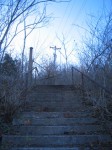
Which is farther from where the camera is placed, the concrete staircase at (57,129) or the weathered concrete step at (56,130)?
the weathered concrete step at (56,130)

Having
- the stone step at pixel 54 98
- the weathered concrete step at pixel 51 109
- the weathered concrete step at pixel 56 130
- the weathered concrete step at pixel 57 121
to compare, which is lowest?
the weathered concrete step at pixel 56 130

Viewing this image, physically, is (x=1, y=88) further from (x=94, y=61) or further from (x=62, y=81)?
(x=62, y=81)

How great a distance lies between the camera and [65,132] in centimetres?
655

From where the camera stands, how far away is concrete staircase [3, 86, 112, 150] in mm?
5926

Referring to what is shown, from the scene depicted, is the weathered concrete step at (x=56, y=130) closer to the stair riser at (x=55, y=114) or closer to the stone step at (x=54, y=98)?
the stair riser at (x=55, y=114)

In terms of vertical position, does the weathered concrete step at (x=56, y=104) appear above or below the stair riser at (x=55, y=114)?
above

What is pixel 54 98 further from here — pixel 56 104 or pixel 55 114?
pixel 55 114

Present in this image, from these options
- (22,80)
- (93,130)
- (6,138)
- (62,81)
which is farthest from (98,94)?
(62,81)

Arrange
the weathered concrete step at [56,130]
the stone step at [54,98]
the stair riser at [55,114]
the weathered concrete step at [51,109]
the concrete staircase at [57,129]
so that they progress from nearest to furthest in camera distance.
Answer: the concrete staircase at [57,129] < the weathered concrete step at [56,130] < the stair riser at [55,114] < the weathered concrete step at [51,109] < the stone step at [54,98]

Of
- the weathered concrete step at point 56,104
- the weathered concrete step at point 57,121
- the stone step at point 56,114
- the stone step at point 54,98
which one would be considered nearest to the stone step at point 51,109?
the weathered concrete step at point 56,104

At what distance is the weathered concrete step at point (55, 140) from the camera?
234 inches

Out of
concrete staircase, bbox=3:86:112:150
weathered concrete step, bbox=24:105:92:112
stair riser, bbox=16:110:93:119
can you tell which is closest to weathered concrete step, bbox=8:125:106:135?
concrete staircase, bbox=3:86:112:150

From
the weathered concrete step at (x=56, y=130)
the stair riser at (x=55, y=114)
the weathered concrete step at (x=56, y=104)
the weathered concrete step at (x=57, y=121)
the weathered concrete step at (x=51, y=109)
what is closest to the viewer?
the weathered concrete step at (x=56, y=130)

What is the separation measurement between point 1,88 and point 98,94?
10.1 feet
